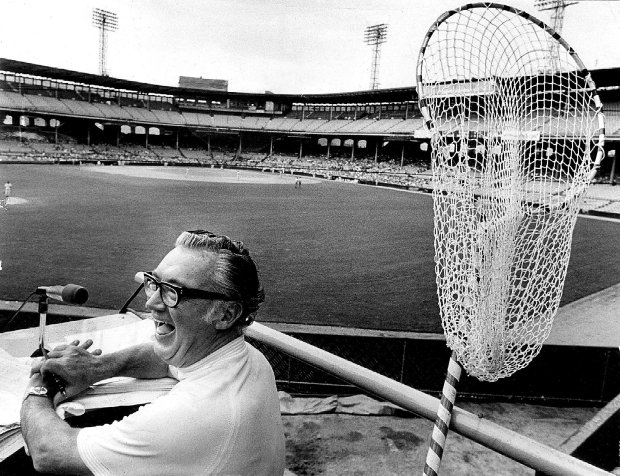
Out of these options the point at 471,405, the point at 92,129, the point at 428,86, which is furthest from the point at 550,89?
the point at 92,129

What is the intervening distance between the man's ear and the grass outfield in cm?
559

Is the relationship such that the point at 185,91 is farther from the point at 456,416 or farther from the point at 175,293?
the point at 456,416

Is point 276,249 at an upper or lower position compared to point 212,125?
lower

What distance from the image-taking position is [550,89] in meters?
1.87

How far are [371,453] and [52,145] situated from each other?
4013 centimetres

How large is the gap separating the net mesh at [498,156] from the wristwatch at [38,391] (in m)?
1.26

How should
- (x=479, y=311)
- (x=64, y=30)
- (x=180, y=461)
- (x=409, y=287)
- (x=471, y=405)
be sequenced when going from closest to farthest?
1. (x=180, y=461)
2. (x=479, y=311)
3. (x=64, y=30)
4. (x=471, y=405)
5. (x=409, y=287)

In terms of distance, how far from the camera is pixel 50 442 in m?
Answer: 1.33

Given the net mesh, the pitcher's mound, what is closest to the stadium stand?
the pitcher's mound

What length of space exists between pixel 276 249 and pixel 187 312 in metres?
Answer: 9.64

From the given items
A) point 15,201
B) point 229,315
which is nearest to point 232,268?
point 229,315

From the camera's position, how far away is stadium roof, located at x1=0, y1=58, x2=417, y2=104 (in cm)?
3844

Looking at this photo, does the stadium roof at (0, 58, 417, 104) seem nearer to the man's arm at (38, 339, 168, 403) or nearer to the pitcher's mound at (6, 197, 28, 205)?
the pitcher's mound at (6, 197, 28, 205)

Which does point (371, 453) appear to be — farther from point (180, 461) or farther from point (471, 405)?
point (180, 461)
